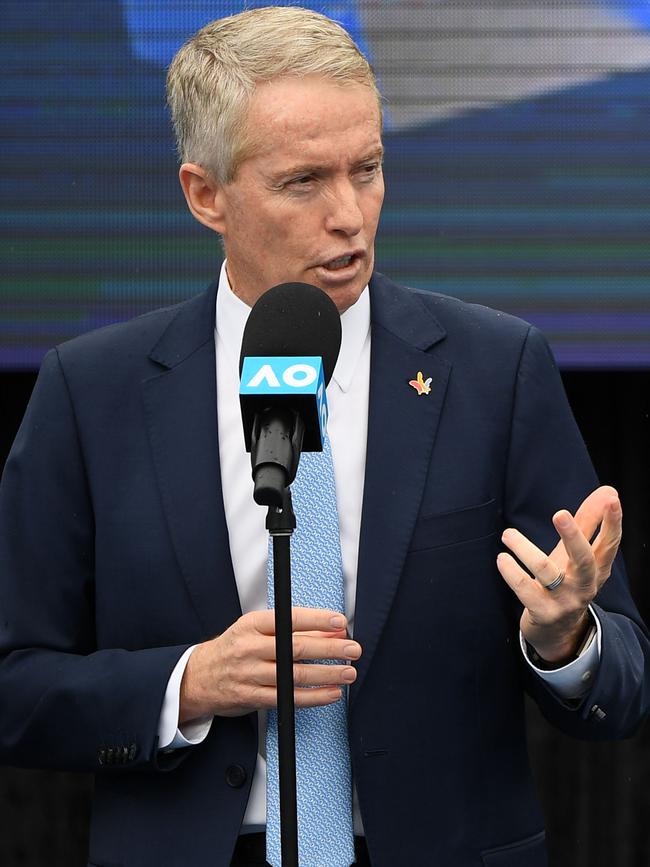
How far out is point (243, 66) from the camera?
1933mm

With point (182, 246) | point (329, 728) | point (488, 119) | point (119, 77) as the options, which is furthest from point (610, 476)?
point (329, 728)

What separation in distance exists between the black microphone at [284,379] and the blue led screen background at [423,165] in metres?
1.42

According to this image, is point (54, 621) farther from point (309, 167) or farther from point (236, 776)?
point (309, 167)

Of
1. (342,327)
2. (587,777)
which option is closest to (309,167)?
(342,327)

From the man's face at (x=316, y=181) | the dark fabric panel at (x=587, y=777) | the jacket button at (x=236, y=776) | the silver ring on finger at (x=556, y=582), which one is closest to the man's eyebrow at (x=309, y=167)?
the man's face at (x=316, y=181)

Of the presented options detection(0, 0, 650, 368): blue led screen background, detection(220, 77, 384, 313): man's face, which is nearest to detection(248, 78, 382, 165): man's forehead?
detection(220, 77, 384, 313): man's face

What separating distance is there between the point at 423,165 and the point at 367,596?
1.33m

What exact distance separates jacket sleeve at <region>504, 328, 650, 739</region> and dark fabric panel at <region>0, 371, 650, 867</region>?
4.26 ft

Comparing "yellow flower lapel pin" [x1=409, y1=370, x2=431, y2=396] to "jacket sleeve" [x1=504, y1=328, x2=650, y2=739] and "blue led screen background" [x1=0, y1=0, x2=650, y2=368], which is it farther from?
"blue led screen background" [x1=0, y1=0, x2=650, y2=368]

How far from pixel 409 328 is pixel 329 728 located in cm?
55

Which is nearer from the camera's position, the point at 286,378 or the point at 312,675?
the point at 286,378

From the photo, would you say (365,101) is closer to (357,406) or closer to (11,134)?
(357,406)

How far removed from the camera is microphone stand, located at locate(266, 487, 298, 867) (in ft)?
4.49

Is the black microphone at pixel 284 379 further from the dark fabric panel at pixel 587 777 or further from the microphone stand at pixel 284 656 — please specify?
the dark fabric panel at pixel 587 777
